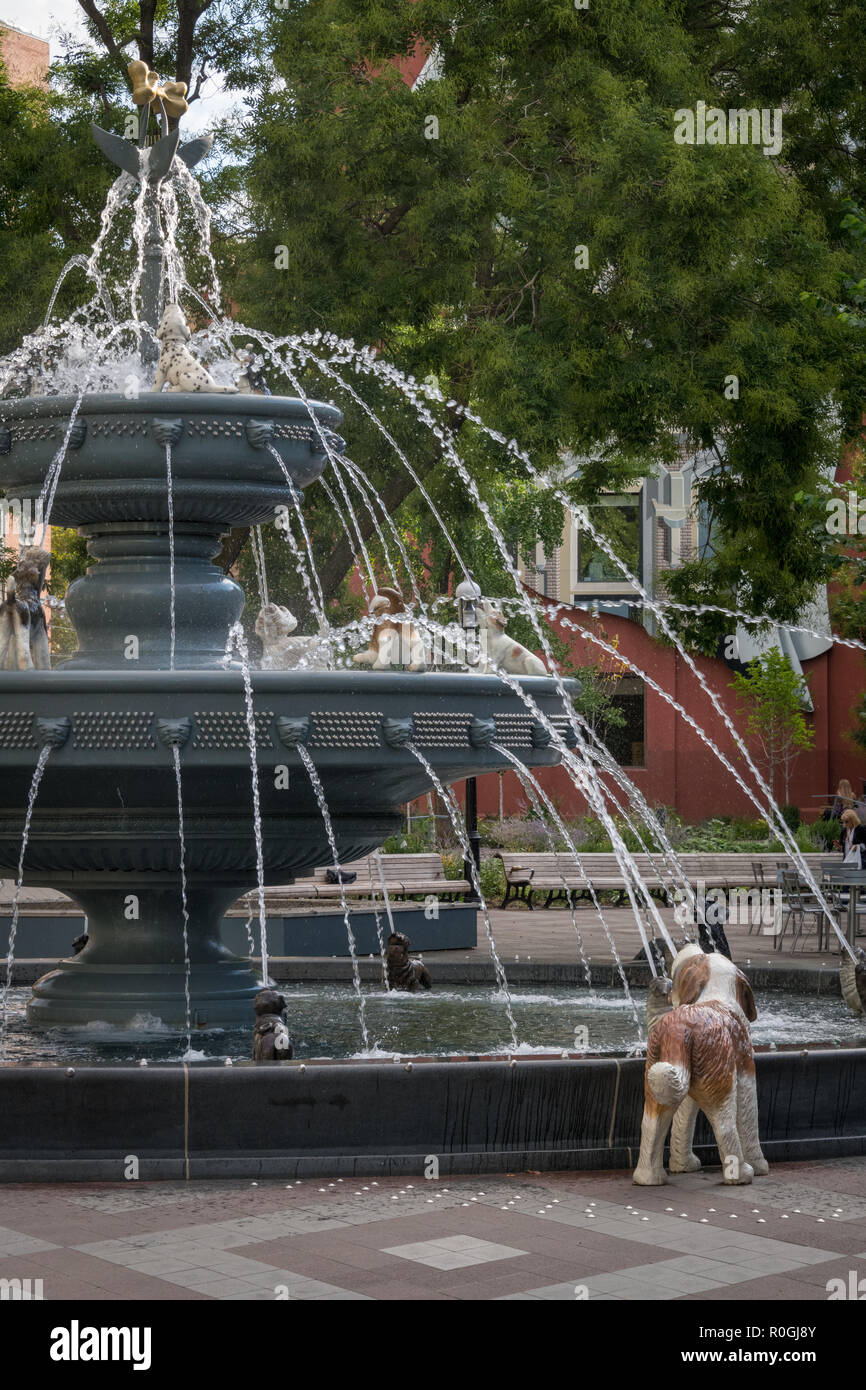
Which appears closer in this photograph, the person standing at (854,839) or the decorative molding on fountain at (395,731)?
the decorative molding on fountain at (395,731)

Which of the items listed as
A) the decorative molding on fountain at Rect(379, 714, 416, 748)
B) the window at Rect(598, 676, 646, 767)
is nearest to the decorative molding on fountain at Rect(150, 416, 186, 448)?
the decorative molding on fountain at Rect(379, 714, 416, 748)

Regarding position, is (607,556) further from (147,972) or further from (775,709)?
(147,972)

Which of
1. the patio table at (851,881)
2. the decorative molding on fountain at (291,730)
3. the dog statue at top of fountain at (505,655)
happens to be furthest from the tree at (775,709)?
the decorative molding on fountain at (291,730)

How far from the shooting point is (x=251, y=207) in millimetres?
24047

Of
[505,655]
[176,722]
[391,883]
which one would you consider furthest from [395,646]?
[391,883]

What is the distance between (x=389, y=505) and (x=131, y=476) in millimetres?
13651

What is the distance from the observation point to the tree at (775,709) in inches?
1558

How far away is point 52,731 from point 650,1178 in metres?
3.25

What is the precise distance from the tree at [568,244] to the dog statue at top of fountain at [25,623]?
39.1 feet

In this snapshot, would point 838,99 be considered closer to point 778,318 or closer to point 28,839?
point 778,318

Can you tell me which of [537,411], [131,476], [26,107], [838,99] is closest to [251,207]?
[26,107]

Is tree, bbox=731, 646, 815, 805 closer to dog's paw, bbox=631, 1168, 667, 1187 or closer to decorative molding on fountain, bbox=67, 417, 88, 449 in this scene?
decorative molding on fountain, bbox=67, 417, 88, 449

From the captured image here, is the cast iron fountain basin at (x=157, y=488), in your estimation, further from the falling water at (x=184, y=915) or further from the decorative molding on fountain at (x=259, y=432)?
the falling water at (x=184, y=915)

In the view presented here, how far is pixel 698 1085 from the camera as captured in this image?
7.59 m
